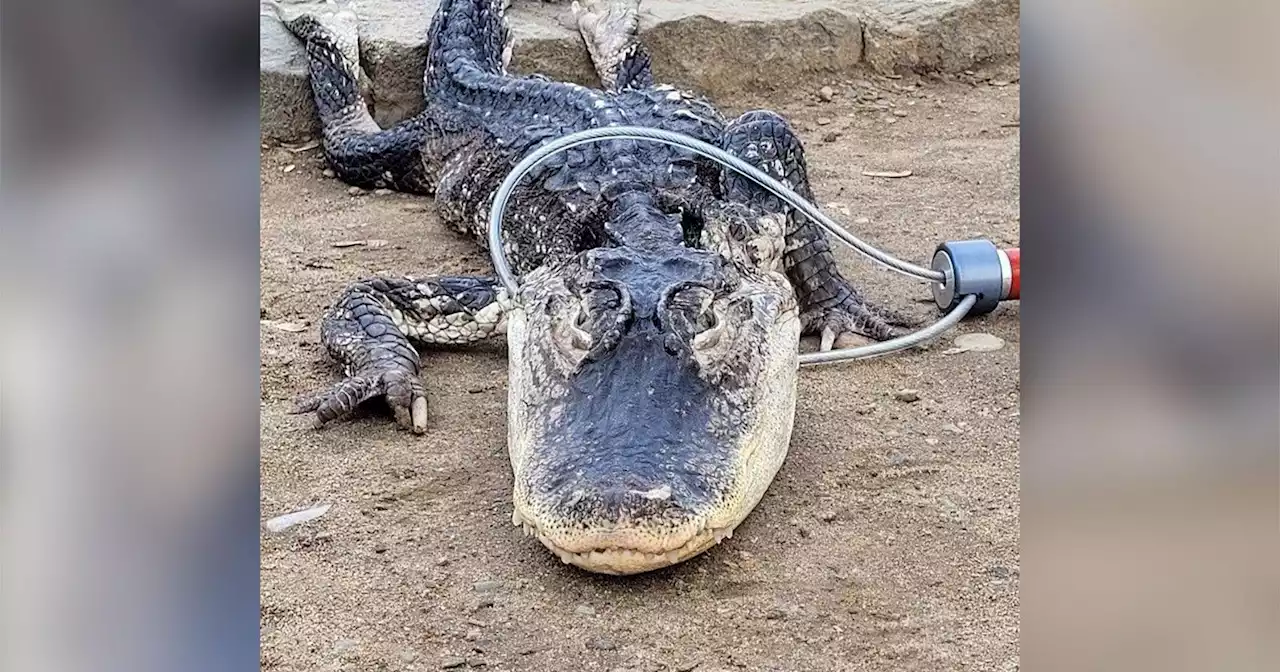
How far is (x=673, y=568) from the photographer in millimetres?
1775

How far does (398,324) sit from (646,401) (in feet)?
3.67

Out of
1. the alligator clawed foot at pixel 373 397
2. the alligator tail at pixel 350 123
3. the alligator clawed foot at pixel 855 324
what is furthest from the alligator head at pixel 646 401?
the alligator tail at pixel 350 123

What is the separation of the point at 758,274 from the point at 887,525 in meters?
0.61

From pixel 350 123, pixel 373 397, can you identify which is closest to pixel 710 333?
pixel 373 397

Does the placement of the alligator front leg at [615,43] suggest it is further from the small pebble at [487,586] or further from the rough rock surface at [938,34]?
the small pebble at [487,586]

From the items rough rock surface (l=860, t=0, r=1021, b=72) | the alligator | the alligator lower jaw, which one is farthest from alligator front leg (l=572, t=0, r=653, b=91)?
the alligator lower jaw

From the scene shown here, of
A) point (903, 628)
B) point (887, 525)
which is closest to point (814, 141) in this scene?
point (887, 525)

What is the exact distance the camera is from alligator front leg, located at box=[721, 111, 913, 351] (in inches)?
109

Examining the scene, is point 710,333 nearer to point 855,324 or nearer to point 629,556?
point 629,556

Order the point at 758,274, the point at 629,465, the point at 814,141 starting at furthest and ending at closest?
the point at 814,141
the point at 758,274
the point at 629,465

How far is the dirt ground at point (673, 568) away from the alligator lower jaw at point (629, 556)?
11 cm

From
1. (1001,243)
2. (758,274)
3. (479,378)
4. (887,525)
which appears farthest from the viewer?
(1001,243)
